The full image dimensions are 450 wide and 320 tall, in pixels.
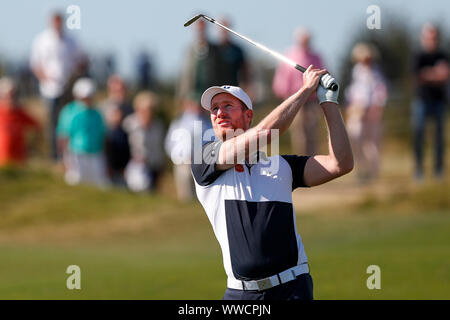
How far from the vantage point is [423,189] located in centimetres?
1758

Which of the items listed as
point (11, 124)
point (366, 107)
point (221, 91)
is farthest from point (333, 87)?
point (11, 124)

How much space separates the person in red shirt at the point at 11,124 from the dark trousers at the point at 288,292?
12.6 metres

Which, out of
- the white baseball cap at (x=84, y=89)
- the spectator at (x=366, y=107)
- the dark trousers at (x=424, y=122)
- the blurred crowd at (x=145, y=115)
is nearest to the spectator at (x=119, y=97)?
the blurred crowd at (x=145, y=115)

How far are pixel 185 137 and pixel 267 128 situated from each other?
11495 mm

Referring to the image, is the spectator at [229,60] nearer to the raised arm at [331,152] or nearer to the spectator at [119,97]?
the spectator at [119,97]

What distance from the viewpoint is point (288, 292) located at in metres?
5.82

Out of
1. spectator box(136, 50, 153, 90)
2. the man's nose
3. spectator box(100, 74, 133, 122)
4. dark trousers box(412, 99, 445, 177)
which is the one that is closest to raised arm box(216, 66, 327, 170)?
the man's nose

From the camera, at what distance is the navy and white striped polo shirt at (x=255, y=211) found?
5812 mm

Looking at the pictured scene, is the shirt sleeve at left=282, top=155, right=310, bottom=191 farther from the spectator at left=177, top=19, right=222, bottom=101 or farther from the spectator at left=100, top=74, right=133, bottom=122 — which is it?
the spectator at left=100, top=74, right=133, bottom=122

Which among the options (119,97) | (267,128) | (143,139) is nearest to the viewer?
A: (267,128)

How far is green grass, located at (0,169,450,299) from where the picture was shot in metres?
10.4

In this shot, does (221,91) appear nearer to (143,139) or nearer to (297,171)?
(297,171)

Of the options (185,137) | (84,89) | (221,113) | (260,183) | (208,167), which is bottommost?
(260,183)

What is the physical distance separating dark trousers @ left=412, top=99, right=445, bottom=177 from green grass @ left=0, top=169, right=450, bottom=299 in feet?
2.68
